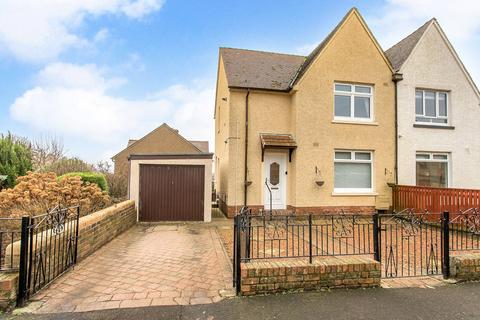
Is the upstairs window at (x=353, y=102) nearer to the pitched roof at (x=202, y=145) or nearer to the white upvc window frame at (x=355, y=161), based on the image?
the white upvc window frame at (x=355, y=161)

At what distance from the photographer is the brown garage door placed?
10.7m

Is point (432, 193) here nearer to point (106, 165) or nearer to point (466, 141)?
point (466, 141)

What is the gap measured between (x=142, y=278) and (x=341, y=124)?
9479 millimetres

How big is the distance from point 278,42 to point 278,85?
5.42 m

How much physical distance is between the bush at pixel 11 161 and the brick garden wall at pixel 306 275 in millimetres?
13082

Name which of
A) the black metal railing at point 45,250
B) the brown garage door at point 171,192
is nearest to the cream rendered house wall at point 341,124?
the brown garage door at point 171,192

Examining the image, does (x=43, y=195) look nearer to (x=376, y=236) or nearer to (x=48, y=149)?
(x=376, y=236)

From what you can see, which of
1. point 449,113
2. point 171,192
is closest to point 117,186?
point 171,192

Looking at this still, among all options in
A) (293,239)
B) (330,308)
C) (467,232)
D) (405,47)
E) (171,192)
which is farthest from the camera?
(405,47)

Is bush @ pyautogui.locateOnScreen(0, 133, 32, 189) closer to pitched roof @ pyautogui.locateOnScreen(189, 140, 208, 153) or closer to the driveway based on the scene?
the driveway

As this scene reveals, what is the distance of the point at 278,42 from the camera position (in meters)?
16.5

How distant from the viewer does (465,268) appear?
4.79 meters

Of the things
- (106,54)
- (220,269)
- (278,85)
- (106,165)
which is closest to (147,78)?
(106,54)

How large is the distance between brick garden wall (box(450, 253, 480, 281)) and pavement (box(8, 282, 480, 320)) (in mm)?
489
